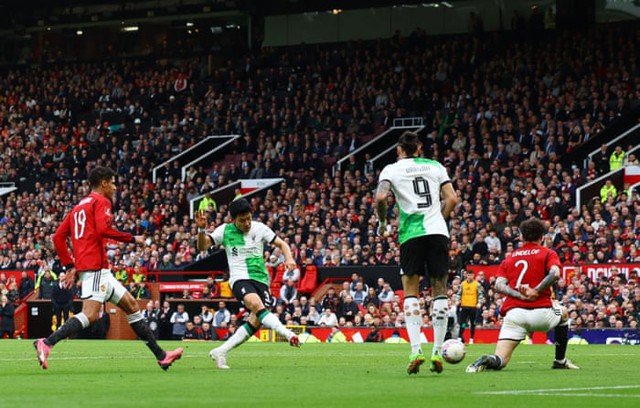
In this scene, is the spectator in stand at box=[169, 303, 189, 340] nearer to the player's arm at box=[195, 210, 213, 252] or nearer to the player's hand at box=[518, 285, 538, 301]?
the player's arm at box=[195, 210, 213, 252]

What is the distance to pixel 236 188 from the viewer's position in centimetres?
4475

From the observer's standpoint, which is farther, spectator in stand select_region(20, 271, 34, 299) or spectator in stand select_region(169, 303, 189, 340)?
spectator in stand select_region(20, 271, 34, 299)

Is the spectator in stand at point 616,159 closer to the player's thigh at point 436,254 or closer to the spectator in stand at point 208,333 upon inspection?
the spectator in stand at point 208,333

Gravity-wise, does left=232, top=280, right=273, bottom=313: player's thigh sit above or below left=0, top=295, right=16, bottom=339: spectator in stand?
above

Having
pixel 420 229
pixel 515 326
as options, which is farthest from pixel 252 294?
pixel 515 326

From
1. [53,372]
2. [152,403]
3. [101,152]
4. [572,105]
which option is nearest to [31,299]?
[101,152]

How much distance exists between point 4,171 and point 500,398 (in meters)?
45.5

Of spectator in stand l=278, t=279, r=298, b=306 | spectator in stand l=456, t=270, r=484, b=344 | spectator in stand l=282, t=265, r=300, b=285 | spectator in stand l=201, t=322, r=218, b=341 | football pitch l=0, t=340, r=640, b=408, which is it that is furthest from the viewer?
spectator in stand l=282, t=265, r=300, b=285

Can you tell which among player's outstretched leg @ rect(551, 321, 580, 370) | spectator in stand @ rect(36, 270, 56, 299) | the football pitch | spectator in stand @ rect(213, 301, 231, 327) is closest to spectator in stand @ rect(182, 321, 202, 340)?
spectator in stand @ rect(213, 301, 231, 327)

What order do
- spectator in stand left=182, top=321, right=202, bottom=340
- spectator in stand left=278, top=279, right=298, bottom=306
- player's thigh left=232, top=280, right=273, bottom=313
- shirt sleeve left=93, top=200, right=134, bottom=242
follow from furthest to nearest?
spectator in stand left=182, top=321, right=202, bottom=340, spectator in stand left=278, top=279, right=298, bottom=306, player's thigh left=232, top=280, right=273, bottom=313, shirt sleeve left=93, top=200, right=134, bottom=242

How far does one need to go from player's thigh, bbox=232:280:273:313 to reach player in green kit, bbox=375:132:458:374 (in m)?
2.66

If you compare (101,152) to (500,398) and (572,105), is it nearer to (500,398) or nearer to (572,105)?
(572,105)

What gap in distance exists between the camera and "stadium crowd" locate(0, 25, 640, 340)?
33438mm

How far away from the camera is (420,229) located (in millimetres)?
13016
